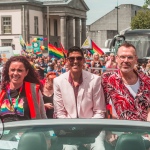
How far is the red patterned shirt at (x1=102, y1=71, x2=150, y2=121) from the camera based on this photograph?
6.06m

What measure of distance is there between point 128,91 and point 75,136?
178cm

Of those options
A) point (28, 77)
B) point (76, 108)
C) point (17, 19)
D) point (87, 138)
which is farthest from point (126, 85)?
point (17, 19)

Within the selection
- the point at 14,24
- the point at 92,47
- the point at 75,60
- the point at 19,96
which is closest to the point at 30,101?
the point at 19,96

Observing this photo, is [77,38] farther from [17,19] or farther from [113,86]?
[113,86]

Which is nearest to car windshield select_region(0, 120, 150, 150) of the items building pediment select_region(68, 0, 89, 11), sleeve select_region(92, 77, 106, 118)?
sleeve select_region(92, 77, 106, 118)

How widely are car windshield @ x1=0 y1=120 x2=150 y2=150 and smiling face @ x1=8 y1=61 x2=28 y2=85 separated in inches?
67.4

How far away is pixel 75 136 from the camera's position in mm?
4438

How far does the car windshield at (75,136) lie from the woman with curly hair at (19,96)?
1.43 meters

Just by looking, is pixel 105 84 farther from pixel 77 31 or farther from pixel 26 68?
pixel 77 31

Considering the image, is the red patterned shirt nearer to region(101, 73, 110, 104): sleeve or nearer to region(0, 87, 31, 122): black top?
region(101, 73, 110, 104): sleeve

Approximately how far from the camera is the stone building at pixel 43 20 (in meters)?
73.0

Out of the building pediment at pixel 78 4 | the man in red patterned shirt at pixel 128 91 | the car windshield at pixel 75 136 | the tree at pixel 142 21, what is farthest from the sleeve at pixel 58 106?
the tree at pixel 142 21

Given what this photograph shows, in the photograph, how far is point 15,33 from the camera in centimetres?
7356

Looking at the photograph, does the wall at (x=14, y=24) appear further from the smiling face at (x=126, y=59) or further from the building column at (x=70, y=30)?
the smiling face at (x=126, y=59)
